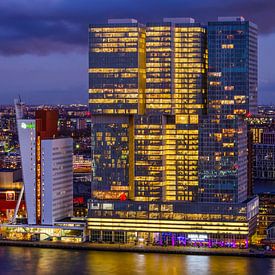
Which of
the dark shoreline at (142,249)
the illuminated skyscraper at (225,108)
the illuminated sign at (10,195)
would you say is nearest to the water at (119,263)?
the dark shoreline at (142,249)

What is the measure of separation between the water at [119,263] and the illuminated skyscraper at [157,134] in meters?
5.03

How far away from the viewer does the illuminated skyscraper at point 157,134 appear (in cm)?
7744

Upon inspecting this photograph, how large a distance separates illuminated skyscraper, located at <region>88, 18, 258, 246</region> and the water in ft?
16.5

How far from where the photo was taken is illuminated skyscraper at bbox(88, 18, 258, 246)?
254 feet

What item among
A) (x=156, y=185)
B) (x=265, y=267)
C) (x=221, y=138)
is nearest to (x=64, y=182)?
(x=156, y=185)

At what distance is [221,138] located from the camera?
254 feet

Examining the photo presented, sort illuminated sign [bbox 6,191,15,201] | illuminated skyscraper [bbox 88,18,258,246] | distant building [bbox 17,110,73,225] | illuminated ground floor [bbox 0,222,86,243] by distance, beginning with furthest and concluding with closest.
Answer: illuminated sign [bbox 6,191,15,201], distant building [bbox 17,110,73,225], illuminated ground floor [bbox 0,222,86,243], illuminated skyscraper [bbox 88,18,258,246]

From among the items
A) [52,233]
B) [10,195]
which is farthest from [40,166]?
[10,195]

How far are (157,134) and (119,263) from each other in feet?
41.9

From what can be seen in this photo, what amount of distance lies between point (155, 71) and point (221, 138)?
7.07 metres

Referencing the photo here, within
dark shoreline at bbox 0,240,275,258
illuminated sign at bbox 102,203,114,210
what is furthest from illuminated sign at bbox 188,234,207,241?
illuminated sign at bbox 102,203,114,210

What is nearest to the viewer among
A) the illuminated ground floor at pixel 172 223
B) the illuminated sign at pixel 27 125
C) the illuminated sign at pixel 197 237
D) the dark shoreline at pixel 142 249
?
the dark shoreline at pixel 142 249

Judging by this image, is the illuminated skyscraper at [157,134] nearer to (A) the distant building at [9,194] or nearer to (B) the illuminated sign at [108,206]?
(B) the illuminated sign at [108,206]

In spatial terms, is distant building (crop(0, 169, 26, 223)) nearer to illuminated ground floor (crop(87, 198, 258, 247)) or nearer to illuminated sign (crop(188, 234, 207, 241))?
illuminated ground floor (crop(87, 198, 258, 247))
